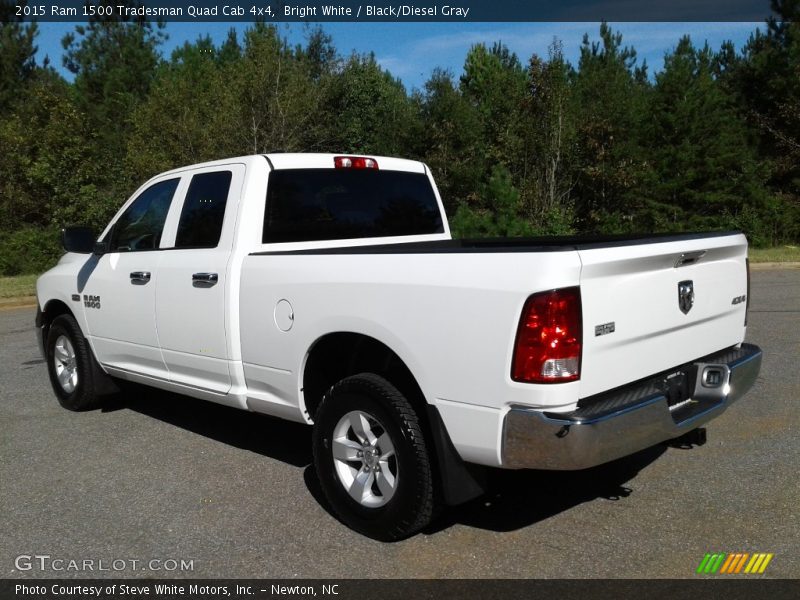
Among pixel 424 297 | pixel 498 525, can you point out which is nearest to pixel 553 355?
pixel 424 297

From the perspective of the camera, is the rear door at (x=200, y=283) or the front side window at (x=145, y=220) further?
the front side window at (x=145, y=220)

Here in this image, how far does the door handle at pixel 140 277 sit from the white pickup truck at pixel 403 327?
0.04 ft

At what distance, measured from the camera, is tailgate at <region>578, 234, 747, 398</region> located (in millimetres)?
3324

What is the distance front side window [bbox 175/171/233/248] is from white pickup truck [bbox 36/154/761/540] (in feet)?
0.05

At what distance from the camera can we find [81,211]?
26078mm

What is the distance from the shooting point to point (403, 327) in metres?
3.63

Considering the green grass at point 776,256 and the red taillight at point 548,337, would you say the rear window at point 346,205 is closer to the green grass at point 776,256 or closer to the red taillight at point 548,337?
the red taillight at point 548,337

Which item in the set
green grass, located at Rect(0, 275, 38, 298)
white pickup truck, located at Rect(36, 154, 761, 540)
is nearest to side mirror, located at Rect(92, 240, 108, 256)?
white pickup truck, located at Rect(36, 154, 761, 540)

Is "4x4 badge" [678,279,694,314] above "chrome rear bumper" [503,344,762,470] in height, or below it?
above

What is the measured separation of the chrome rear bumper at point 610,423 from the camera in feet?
10.5

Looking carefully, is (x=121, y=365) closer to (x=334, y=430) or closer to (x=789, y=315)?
(x=334, y=430)

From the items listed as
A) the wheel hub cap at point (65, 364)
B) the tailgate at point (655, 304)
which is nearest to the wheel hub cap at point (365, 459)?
the tailgate at point (655, 304)
